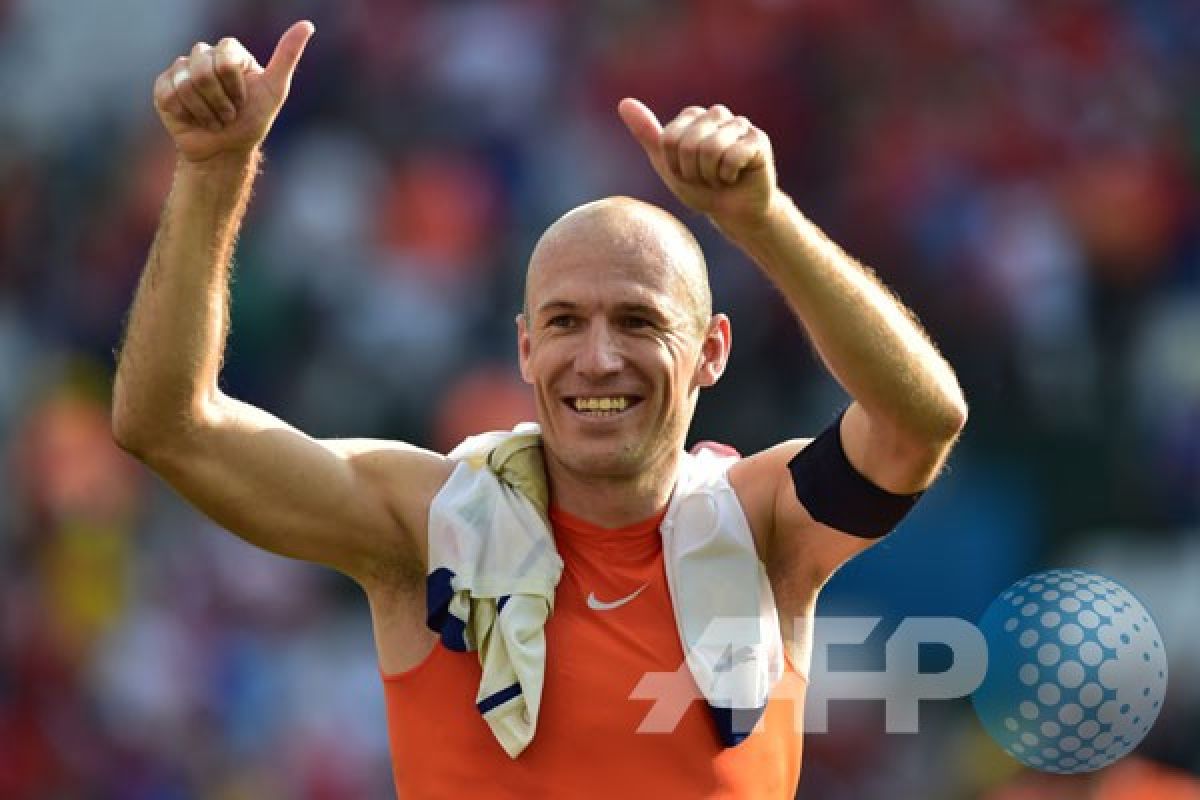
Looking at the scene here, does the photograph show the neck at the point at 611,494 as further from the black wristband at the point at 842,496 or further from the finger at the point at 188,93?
the finger at the point at 188,93

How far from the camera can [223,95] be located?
369 centimetres

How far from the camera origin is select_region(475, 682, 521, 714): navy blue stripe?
4.10 m

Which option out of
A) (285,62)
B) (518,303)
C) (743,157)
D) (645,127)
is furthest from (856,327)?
(518,303)

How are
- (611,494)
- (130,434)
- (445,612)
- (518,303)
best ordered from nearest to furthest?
(130,434) → (445,612) → (611,494) → (518,303)

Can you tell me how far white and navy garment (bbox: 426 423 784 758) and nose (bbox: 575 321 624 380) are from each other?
0.32 metres

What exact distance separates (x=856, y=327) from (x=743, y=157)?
1.42ft

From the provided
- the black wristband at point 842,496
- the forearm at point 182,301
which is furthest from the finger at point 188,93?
the black wristband at point 842,496

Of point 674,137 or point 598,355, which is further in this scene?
point 598,355

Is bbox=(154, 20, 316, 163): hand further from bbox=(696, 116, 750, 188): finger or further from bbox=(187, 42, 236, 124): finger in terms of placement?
bbox=(696, 116, 750, 188): finger

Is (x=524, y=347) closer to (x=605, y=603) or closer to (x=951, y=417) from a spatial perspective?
(x=605, y=603)

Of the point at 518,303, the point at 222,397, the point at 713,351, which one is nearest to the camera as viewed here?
the point at 222,397

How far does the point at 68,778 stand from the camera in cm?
834

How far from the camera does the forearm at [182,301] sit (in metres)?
3.82

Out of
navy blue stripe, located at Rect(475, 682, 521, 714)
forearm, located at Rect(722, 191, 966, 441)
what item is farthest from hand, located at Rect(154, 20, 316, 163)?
navy blue stripe, located at Rect(475, 682, 521, 714)
